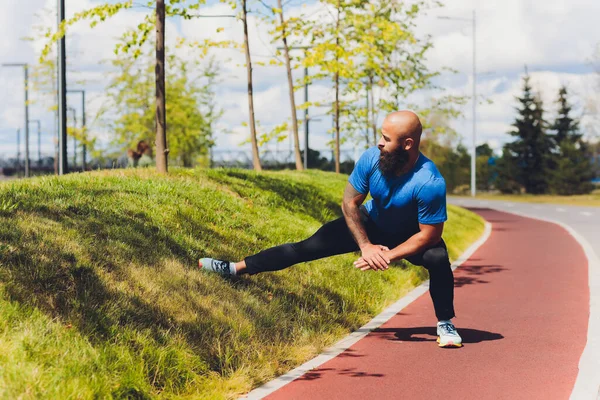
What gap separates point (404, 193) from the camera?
586 centimetres

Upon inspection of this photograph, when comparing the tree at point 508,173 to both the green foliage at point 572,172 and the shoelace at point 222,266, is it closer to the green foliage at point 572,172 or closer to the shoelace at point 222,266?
the green foliage at point 572,172

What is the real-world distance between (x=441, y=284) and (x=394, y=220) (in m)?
0.71

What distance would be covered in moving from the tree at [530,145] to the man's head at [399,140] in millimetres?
56961

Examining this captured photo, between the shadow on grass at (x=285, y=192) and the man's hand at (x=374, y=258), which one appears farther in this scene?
the shadow on grass at (x=285, y=192)

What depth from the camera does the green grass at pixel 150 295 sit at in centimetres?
471

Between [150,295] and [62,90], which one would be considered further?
[62,90]

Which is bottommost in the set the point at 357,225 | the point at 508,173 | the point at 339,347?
the point at 339,347

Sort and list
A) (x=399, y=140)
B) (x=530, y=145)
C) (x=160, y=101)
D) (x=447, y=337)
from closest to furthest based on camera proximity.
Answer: (x=399, y=140) < (x=447, y=337) < (x=160, y=101) < (x=530, y=145)

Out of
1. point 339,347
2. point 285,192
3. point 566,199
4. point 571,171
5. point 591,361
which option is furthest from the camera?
point 571,171

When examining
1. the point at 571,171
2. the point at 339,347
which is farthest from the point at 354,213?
the point at 571,171

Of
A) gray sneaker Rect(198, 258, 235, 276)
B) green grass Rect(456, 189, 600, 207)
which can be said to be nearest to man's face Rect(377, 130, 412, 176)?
gray sneaker Rect(198, 258, 235, 276)


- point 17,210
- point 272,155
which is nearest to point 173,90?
point 272,155

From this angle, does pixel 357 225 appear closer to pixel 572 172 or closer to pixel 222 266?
pixel 222 266

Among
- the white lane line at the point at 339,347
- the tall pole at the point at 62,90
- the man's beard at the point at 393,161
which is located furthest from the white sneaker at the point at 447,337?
the tall pole at the point at 62,90
